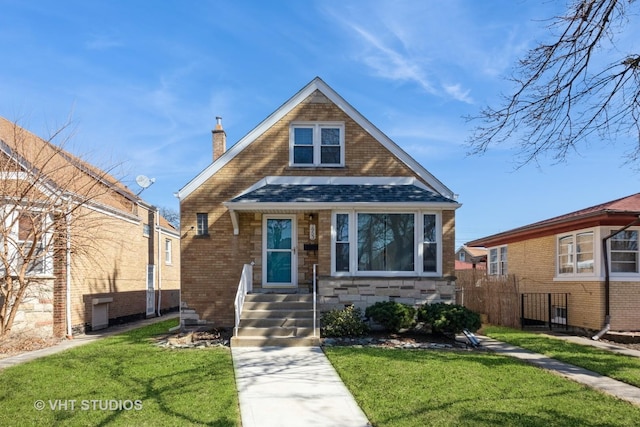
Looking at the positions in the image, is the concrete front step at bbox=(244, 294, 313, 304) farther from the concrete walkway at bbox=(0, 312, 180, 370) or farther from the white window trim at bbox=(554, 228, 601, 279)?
the white window trim at bbox=(554, 228, 601, 279)

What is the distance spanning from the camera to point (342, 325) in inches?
457

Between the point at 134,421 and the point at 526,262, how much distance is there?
1579cm

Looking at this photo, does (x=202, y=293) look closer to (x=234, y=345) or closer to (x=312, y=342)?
(x=234, y=345)

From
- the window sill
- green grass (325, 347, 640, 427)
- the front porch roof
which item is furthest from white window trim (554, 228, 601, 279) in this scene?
the window sill

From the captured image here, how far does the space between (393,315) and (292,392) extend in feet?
15.9

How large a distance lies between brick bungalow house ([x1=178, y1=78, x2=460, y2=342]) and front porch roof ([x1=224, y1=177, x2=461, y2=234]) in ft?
0.09

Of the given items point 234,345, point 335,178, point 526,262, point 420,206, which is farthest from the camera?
point 526,262

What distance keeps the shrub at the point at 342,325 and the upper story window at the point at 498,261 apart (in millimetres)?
10795

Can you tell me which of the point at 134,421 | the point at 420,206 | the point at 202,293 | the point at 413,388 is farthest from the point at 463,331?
the point at 134,421

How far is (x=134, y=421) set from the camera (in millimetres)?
5680

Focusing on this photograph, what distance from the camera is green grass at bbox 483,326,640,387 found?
8.55 m

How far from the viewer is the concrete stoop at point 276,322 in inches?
425

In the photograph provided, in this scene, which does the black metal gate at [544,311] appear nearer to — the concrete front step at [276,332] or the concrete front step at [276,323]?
the concrete front step at [276,323]

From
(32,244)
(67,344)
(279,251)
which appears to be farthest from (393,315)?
(32,244)
